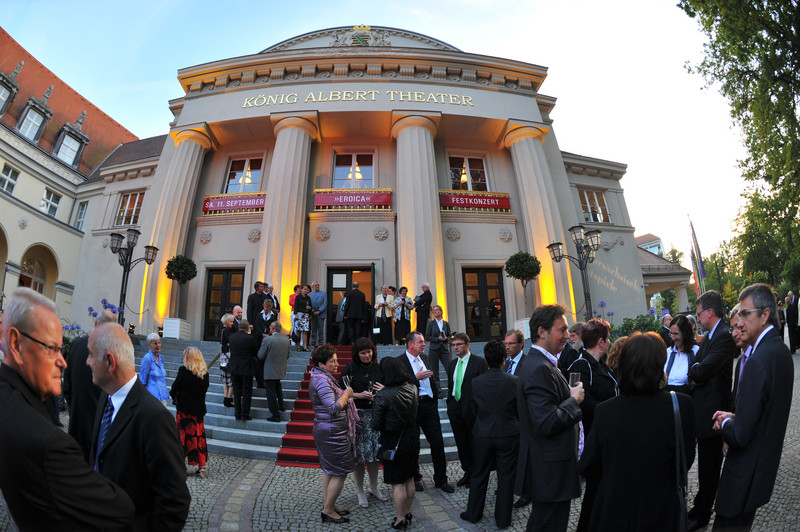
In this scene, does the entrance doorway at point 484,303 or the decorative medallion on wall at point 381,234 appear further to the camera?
the decorative medallion on wall at point 381,234

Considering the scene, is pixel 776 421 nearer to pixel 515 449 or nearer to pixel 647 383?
pixel 647 383

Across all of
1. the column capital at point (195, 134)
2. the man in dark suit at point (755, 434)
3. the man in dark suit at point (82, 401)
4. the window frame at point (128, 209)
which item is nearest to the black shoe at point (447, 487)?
the man in dark suit at point (755, 434)

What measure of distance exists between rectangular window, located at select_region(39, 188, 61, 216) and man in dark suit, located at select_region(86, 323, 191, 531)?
24.6 m

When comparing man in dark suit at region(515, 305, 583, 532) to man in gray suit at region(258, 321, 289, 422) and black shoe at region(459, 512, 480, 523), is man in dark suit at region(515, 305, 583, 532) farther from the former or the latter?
→ man in gray suit at region(258, 321, 289, 422)

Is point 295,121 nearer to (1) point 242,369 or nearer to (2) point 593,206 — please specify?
(1) point 242,369

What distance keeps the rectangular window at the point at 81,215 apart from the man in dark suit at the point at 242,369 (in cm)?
Answer: 1877

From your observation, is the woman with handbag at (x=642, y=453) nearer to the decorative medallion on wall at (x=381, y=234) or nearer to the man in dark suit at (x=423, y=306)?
the man in dark suit at (x=423, y=306)

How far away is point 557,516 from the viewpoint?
2957 mm

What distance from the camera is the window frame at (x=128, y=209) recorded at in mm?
18312

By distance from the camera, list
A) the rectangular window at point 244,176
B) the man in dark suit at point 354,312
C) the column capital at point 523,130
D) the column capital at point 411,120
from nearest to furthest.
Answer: the man in dark suit at point 354,312 → the column capital at point 411,120 → the column capital at point 523,130 → the rectangular window at point 244,176

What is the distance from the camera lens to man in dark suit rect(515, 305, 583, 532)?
292 centimetres

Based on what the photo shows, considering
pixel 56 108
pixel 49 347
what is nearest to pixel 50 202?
pixel 56 108

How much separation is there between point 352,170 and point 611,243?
11604 millimetres

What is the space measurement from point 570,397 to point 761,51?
47.7 feet
